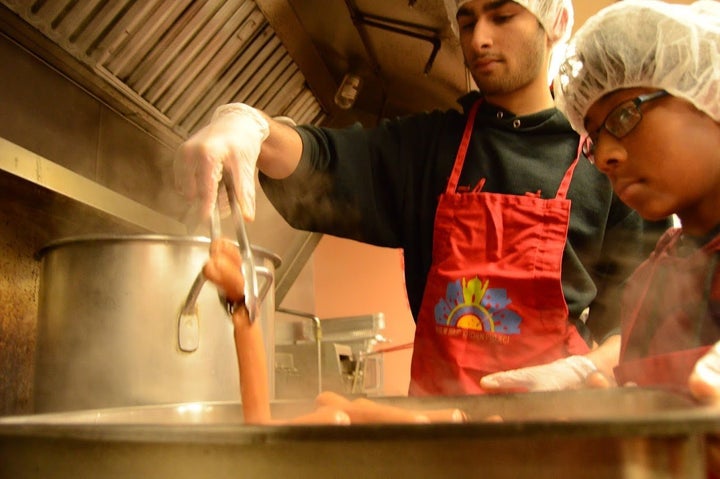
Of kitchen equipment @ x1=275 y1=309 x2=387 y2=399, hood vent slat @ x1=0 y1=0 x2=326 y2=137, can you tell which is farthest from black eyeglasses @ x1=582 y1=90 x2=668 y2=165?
kitchen equipment @ x1=275 y1=309 x2=387 y2=399

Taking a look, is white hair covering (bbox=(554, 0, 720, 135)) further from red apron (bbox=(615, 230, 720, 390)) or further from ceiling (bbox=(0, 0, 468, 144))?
ceiling (bbox=(0, 0, 468, 144))

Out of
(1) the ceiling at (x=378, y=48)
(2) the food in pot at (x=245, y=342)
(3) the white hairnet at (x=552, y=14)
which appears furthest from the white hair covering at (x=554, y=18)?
(2) the food in pot at (x=245, y=342)

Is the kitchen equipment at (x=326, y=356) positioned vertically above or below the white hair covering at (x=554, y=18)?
below

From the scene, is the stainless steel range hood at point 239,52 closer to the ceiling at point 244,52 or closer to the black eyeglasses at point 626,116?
the ceiling at point 244,52

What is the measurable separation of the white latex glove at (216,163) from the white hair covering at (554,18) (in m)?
0.57

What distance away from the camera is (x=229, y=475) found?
445 mm

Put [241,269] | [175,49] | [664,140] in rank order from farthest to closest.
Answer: [175,49] < [664,140] < [241,269]

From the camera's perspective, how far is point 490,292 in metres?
1.21

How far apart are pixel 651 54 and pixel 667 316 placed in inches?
16.7

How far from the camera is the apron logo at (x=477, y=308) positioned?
1.19m

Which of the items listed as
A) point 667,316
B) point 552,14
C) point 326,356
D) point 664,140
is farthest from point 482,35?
point 326,356

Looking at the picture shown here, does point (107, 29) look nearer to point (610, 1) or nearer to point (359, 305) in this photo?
point (610, 1)

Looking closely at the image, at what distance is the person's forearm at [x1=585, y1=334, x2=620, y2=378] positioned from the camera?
1.14m

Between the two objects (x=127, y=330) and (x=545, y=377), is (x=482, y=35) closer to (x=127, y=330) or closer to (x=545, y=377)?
(x=545, y=377)
